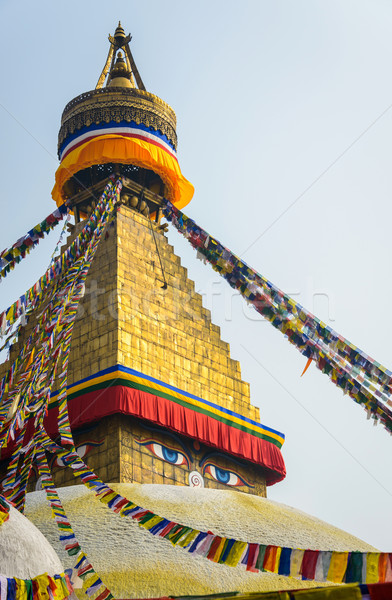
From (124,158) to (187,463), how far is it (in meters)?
5.36

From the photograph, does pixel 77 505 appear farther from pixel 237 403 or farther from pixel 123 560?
pixel 237 403

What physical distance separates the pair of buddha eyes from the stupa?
2 centimetres

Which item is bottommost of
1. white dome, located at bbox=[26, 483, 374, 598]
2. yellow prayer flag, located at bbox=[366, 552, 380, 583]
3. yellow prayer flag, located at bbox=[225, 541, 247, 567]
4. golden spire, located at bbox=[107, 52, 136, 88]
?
yellow prayer flag, located at bbox=[366, 552, 380, 583]

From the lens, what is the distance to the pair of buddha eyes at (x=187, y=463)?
38.4 ft

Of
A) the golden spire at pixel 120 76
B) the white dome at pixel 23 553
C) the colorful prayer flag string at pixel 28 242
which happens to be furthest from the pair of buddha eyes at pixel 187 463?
the golden spire at pixel 120 76

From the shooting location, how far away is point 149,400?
11.6 m

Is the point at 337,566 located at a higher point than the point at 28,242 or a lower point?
lower

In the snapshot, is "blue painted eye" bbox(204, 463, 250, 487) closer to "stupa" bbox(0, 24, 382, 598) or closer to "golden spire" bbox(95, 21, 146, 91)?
"stupa" bbox(0, 24, 382, 598)

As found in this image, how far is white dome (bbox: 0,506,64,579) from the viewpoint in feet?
17.8

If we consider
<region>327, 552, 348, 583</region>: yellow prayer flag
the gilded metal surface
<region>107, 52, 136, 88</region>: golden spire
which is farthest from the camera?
<region>107, 52, 136, 88</region>: golden spire

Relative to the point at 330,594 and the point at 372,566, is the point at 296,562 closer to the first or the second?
the point at 372,566

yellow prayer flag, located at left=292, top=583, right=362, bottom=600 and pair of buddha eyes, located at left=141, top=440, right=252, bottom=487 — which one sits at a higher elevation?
pair of buddha eyes, located at left=141, top=440, right=252, bottom=487

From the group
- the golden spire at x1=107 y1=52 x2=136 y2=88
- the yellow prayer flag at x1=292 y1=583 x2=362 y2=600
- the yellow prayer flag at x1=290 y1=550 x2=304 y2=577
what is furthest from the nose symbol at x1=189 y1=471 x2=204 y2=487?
the golden spire at x1=107 y1=52 x2=136 y2=88

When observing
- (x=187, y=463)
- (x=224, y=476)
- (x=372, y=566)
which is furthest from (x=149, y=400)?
(x=372, y=566)
